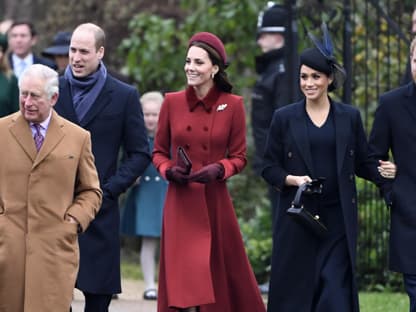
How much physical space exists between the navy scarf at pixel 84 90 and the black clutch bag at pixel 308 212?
1.47 metres

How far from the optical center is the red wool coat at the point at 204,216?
31.0 feet

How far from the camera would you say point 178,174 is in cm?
930

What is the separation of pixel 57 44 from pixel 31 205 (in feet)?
17.3

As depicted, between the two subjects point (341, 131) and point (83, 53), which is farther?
point (83, 53)

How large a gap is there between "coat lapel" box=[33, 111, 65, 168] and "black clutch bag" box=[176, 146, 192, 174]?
3.83ft

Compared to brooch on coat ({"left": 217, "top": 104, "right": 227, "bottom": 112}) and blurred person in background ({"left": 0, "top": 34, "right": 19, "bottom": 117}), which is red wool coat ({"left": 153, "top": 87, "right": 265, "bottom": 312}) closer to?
brooch on coat ({"left": 217, "top": 104, "right": 227, "bottom": 112})

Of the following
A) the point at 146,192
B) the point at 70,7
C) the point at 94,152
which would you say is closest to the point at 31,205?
the point at 94,152

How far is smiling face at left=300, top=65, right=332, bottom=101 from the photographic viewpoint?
30.1 feet

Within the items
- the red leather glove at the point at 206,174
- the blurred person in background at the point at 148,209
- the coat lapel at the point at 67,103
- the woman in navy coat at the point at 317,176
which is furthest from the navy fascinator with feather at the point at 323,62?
the blurred person in background at the point at 148,209

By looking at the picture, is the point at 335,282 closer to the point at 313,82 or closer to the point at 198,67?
the point at 313,82

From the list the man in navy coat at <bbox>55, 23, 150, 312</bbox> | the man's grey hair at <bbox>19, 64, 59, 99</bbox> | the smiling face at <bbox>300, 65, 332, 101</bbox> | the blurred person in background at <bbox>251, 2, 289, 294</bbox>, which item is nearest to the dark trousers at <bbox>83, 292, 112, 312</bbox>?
the man in navy coat at <bbox>55, 23, 150, 312</bbox>

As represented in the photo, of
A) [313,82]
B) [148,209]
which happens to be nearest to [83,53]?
[313,82]

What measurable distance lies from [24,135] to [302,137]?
1.92 m

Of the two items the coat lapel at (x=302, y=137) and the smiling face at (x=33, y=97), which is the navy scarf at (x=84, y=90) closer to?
the smiling face at (x=33, y=97)
